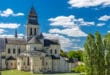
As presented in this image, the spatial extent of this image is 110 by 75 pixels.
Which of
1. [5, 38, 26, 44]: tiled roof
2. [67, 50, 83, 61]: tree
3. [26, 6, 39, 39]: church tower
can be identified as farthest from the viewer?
[67, 50, 83, 61]: tree

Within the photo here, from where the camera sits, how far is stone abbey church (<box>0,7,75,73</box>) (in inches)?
3826

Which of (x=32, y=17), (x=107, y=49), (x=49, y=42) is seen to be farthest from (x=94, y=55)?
(x=32, y=17)

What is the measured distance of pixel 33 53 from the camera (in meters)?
96.6

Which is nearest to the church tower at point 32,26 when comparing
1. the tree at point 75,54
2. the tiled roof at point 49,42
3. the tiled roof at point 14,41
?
the tiled roof at point 14,41

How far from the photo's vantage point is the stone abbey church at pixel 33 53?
97.2m

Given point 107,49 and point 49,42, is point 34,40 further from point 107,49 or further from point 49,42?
point 107,49

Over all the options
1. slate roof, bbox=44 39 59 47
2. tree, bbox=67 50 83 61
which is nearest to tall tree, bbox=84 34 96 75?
slate roof, bbox=44 39 59 47

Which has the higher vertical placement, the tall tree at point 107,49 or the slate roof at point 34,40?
the slate roof at point 34,40

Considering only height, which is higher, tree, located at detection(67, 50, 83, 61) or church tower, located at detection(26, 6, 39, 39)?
church tower, located at detection(26, 6, 39, 39)

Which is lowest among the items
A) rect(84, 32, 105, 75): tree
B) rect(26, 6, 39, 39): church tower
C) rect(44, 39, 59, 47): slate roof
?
Answer: rect(84, 32, 105, 75): tree

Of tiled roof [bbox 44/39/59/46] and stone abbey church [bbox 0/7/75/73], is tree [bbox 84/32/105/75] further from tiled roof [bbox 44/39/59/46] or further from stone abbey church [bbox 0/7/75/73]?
tiled roof [bbox 44/39/59/46]

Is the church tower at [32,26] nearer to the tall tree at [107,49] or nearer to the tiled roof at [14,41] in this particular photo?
the tiled roof at [14,41]

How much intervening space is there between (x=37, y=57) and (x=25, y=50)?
34.2 feet

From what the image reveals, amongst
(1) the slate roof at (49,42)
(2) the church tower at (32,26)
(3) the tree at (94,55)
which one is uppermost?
(2) the church tower at (32,26)
